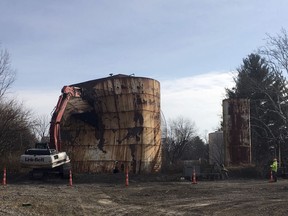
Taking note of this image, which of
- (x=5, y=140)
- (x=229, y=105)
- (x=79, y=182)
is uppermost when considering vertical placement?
(x=229, y=105)

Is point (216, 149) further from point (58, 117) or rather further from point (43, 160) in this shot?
point (43, 160)

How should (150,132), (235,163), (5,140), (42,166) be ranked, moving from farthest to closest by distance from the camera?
(5,140)
(235,163)
(150,132)
(42,166)

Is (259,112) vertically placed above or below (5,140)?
above

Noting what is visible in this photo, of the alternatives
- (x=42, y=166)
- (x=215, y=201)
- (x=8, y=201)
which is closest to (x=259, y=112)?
(x=42, y=166)

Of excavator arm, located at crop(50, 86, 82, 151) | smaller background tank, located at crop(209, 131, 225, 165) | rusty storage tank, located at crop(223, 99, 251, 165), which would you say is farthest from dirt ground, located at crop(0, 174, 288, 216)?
smaller background tank, located at crop(209, 131, 225, 165)

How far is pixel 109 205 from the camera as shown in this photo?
1616 cm

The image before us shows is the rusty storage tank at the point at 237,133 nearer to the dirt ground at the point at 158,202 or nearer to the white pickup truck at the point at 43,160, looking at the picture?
the dirt ground at the point at 158,202

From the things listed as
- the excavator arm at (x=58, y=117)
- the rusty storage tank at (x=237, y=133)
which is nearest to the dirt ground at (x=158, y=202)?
the excavator arm at (x=58, y=117)

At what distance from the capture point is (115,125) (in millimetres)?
31500

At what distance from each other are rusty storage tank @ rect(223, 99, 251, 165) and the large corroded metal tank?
6.02 m

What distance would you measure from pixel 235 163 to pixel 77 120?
12519 mm

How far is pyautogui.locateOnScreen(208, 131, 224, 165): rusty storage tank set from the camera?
1435 inches

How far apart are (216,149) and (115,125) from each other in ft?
40.3

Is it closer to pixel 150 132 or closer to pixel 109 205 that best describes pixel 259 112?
pixel 150 132
